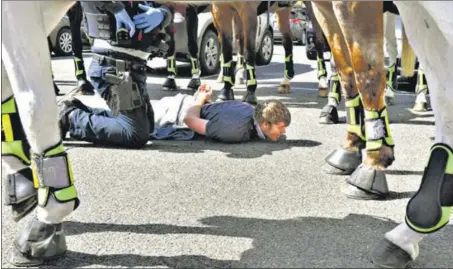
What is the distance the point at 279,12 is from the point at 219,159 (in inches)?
185

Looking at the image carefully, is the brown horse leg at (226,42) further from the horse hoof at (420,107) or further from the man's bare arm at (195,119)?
the horse hoof at (420,107)

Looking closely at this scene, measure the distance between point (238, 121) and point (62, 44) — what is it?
1179 centimetres

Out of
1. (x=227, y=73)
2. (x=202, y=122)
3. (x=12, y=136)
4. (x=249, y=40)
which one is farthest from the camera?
(x=227, y=73)

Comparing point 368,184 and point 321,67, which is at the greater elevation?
point 321,67

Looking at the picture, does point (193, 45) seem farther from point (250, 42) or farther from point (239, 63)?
point (250, 42)

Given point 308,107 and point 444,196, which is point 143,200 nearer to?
point 444,196

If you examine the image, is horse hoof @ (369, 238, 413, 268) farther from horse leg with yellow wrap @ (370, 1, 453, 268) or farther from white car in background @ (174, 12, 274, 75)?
white car in background @ (174, 12, 274, 75)

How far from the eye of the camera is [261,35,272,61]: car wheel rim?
46.3 feet

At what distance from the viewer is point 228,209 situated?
150 inches

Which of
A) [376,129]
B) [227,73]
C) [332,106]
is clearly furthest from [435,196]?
[227,73]

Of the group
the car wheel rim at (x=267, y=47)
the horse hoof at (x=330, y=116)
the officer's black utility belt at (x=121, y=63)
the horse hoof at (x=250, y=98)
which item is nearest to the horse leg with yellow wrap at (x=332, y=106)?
the horse hoof at (x=330, y=116)

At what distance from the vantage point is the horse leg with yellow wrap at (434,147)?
2.73m

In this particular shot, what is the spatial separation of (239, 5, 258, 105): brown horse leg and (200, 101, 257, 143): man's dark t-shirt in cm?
169

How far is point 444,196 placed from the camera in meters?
2.73
